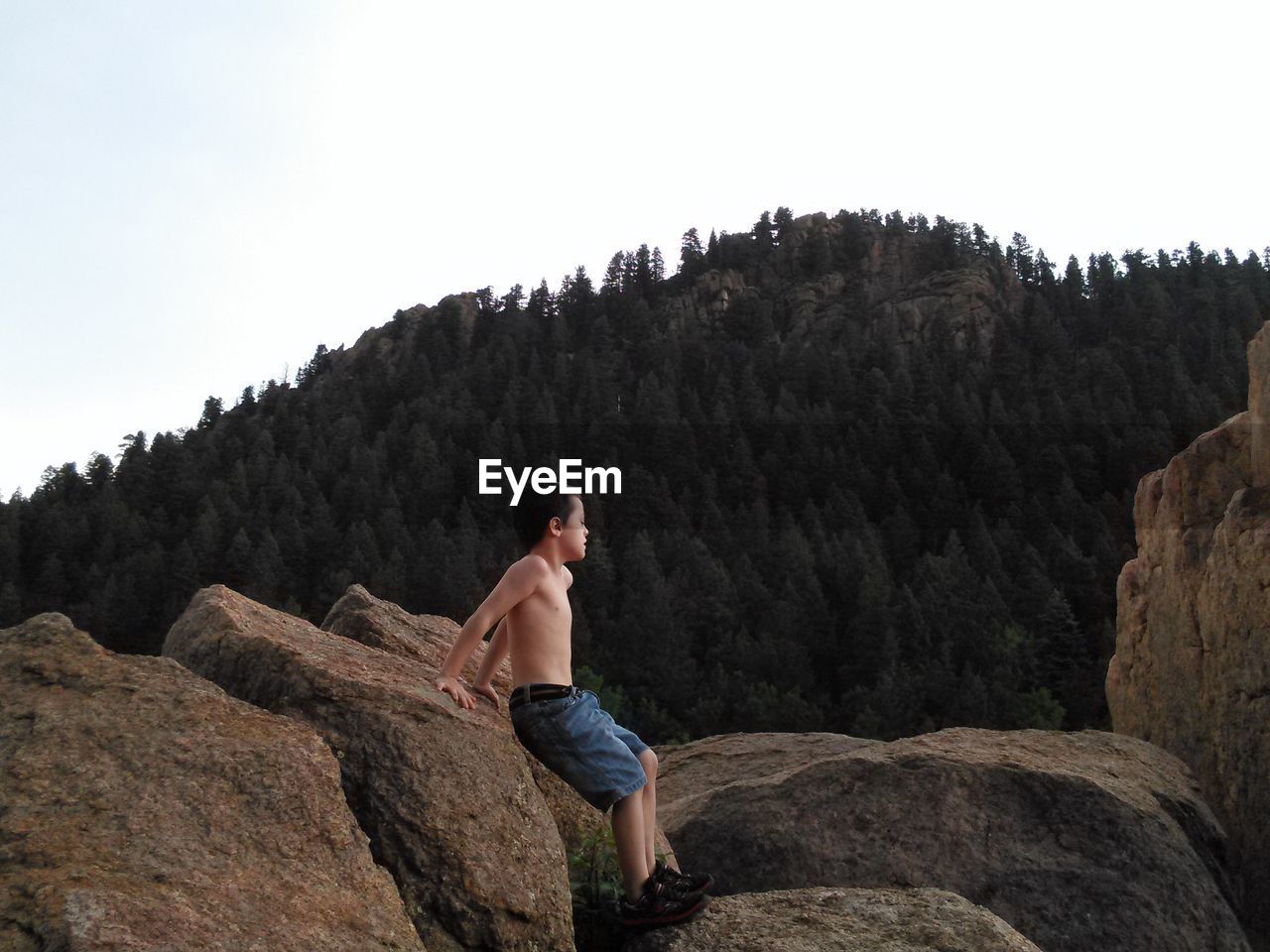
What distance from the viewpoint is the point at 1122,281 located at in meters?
119

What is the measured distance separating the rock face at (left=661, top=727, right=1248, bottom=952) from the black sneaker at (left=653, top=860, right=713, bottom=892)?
8.40 feet

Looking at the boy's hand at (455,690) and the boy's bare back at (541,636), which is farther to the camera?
the boy's hand at (455,690)

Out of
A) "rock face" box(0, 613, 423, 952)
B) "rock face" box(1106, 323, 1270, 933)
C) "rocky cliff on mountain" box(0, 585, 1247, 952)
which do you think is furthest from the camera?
"rock face" box(1106, 323, 1270, 933)

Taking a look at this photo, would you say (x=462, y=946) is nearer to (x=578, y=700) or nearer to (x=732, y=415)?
(x=578, y=700)

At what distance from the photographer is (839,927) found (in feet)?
14.1

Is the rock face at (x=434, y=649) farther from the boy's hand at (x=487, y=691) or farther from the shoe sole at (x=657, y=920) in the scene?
the shoe sole at (x=657, y=920)

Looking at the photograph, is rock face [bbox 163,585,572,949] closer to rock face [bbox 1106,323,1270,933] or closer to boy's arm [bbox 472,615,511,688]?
boy's arm [bbox 472,615,511,688]

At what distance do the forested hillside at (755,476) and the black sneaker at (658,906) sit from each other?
150 feet

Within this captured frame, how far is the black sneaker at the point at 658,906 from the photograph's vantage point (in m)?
4.25

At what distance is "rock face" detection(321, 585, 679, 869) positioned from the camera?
16.6 feet

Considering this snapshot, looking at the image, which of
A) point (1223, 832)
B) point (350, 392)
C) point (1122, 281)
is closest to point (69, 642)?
point (1223, 832)

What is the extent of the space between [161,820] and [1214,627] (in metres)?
8.32

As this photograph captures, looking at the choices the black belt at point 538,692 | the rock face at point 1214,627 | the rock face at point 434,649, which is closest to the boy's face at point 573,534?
the black belt at point 538,692

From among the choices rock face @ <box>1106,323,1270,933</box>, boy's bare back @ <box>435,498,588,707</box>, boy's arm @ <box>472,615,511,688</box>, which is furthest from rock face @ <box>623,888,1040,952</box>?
rock face @ <box>1106,323,1270,933</box>
